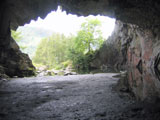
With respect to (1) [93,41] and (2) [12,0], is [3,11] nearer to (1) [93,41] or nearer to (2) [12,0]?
(2) [12,0]

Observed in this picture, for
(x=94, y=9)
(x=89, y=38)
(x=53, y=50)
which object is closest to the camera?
(x=94, y=9)

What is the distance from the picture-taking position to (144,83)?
393cm

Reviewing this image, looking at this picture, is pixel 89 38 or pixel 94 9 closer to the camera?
pixel 94 9

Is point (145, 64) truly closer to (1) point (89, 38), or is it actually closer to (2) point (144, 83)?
(2) point (144, 83)

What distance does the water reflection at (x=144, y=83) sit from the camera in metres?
3.27

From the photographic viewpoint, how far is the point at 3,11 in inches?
360

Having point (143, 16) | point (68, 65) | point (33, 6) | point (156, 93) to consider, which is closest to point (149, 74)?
point (156, 93)

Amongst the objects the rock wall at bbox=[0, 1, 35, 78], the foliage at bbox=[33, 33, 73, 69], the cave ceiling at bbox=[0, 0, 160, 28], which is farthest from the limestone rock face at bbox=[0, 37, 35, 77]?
the foliage at bbox=[33, 33, 73, 69]

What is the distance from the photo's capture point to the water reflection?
10.7 feet

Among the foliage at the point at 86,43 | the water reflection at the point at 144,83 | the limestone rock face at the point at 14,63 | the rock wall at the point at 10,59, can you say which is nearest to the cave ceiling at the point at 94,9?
the rock wall at the point at 10,59

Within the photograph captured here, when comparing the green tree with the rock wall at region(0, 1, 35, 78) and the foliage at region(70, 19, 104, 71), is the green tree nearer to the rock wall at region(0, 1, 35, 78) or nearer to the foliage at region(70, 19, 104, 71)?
the foliage at region(70, 19, 104, 71)

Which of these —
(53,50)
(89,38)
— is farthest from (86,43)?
(53,50)

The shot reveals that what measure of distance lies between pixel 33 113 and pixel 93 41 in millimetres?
24884

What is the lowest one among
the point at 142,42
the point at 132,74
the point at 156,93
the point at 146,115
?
the point at 146,115
